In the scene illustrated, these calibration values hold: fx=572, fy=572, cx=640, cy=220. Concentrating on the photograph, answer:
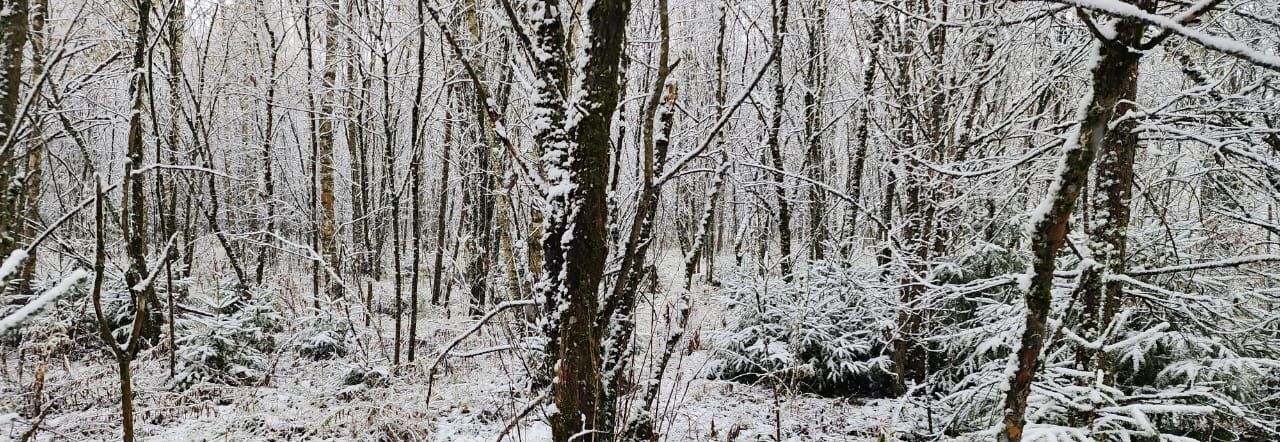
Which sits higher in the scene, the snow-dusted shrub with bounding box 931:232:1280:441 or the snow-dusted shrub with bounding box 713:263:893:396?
the snow-dusted shrub with bounding box 931:232:1280:441

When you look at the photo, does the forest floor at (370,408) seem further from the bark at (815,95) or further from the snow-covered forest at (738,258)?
the bark at (815,95)

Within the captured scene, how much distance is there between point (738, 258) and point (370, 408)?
5.61 meters

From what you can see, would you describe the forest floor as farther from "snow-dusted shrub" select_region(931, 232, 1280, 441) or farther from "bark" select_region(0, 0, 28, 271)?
"bark" select_region(0, 0, 28, 271)

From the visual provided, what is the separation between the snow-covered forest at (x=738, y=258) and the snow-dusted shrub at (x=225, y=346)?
3cm

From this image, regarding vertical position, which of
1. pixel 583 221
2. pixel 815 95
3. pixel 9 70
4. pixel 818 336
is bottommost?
pixel 818 336

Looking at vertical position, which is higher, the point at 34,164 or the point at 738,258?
the point at 34,164

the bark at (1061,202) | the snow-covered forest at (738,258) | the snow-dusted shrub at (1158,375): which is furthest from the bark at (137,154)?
the snow-dusted shrub at (1158,375)

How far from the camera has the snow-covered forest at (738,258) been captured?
1993 millimetres

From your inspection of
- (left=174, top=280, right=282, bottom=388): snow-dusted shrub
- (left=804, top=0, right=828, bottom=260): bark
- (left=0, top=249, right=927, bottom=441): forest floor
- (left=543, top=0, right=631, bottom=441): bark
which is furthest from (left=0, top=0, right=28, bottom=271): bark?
(left=804, top=0, right=828, bottom=260): bark

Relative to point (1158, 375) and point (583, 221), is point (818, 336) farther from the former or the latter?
point (583, 221)

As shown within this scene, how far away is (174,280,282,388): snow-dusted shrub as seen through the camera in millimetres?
5422

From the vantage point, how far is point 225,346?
565cm

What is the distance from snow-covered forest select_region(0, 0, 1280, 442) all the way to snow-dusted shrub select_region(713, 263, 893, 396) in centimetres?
4

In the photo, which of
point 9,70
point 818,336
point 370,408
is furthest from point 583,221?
point 818,336
